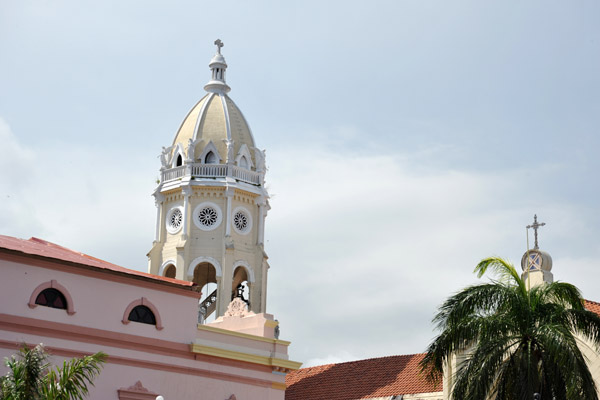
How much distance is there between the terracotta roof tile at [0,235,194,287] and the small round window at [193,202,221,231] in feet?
60.6

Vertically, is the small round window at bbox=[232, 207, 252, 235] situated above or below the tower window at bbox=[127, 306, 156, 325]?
above

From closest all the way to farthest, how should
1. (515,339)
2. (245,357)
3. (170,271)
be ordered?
(515,339)
(245,357)
(170,271)

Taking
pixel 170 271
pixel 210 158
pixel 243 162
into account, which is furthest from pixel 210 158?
pixel 170 271

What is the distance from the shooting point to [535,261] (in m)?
35.6

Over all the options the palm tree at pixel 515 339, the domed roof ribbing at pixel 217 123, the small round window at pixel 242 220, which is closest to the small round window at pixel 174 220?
the small round window at pixel 242 220

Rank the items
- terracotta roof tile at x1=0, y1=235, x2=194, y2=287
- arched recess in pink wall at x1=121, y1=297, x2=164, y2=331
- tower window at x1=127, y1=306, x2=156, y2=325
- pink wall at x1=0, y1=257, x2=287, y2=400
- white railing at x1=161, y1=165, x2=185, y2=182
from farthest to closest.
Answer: white railing at x1=161, y1=165, x2=185, y2=182, tower window at x1=127, y1=306, x2=156, y2=325, arched recess in pink wall at x1=121, y1=297, x2=164, y2=331, terracotta roof tile at x1=0, y1=235, x2=194, y2=287, pink wall at x1=0, y1=257, x2=287, y2=400

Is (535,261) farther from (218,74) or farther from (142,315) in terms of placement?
(218,74)

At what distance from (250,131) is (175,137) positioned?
372cm

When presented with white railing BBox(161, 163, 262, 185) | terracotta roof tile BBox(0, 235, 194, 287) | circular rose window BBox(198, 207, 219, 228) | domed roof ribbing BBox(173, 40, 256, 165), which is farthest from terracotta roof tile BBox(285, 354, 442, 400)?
domed roof ribbing BBox(173, 40, 256, 165)

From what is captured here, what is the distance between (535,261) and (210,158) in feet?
66.5

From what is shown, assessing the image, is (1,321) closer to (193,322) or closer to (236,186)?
(193,322)

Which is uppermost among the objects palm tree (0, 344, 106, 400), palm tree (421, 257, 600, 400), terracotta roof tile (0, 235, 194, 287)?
terracotta roof tile (0, 235, 194, 287)

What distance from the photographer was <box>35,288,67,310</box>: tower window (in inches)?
1096

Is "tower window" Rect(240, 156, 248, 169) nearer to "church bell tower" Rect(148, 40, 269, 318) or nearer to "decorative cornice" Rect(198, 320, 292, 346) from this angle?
"church bell tower" Rect(148, 40, 269, 318)
